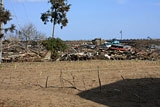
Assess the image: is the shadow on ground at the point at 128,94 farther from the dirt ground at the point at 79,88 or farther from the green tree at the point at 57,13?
the green tree at the point at 57,13

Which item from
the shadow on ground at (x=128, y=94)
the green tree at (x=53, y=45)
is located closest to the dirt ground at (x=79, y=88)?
the shadow on ground at (x=128, y=94)

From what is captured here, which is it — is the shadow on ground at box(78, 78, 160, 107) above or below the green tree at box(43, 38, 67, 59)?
below

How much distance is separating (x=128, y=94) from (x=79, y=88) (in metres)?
2.18

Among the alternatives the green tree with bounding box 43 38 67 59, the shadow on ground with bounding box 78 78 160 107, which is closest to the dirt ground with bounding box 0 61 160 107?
the shadow on ground with bounding box 78 78 160 107

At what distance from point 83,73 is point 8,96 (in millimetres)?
4945

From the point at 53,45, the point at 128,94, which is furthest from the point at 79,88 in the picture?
the point at 53,45

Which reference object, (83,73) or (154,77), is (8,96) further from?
(154,77)

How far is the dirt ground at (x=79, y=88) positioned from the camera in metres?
9.16

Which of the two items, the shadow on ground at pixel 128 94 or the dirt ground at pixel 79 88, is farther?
the shadow on ground at pixel 128 94

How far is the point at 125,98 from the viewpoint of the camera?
1008 centimetres

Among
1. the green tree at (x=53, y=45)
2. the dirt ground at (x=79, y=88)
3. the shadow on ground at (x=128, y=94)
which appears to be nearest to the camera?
the dirt ground at (x=79, y=88)

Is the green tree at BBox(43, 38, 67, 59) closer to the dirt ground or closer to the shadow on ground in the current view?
the dirt ground

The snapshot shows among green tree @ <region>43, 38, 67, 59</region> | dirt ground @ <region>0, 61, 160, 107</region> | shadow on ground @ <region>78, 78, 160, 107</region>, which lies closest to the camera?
dirt ground @ <region>0, 61, 160, 107</region>

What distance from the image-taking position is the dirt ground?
916 cm
